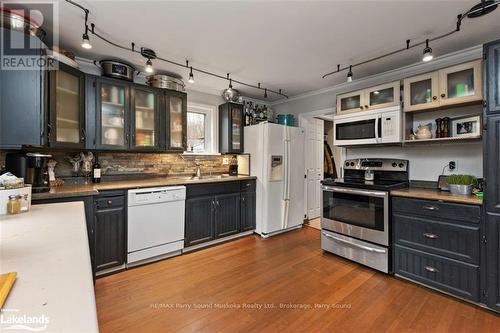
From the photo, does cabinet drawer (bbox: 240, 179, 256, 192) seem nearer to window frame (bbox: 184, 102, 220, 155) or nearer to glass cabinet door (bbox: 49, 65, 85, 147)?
window frame (bbox: 184, 102, 220, 155)

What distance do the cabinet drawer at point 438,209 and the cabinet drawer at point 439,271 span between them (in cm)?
39

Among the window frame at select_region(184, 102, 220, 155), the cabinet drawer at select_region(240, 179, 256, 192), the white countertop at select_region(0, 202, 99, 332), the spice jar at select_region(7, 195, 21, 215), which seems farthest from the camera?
the window frame at select_region(184, 102, 220, 155)

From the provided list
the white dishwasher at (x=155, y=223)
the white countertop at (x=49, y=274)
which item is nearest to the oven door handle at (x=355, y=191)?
the white dishwasher at (x=155, y=223)

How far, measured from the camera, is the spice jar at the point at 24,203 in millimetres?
1545

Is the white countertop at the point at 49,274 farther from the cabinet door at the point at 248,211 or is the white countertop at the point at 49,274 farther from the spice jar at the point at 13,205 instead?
the cabinet door at the point at 248,211

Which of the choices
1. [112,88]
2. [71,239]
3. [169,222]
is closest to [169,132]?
[112,88]

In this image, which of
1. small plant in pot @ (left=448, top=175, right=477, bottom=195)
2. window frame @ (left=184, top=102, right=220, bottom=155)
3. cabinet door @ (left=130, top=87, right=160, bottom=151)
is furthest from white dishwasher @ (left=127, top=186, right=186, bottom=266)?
small plant in pot @ (left=448, top=175, right=477, bottom=195)

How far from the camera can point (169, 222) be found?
9.23ft

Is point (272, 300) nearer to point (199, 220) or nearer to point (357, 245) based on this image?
point (357, 245)

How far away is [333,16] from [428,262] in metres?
2.46

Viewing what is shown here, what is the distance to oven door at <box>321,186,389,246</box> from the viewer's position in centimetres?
247

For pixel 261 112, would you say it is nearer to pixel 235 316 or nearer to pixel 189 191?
pixel 189 191

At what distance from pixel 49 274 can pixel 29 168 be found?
1846mm

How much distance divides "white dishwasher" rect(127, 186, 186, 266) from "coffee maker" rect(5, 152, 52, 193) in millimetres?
759
